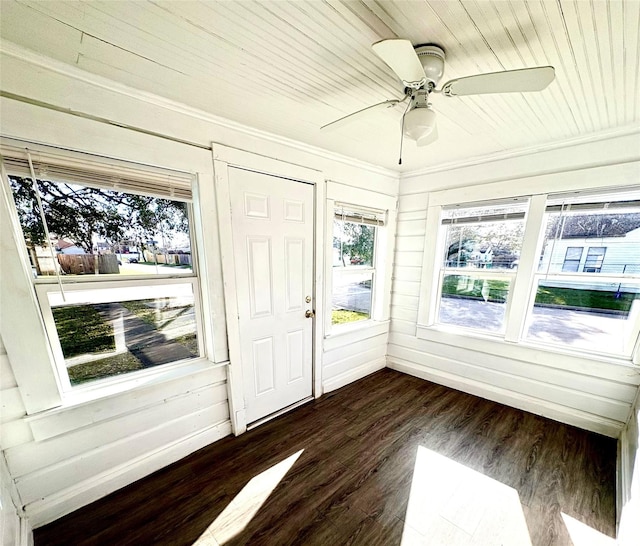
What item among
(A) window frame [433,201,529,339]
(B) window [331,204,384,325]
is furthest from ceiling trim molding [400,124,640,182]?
(B) window [331,204,384,325]

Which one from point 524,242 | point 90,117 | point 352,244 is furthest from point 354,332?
point 90,117

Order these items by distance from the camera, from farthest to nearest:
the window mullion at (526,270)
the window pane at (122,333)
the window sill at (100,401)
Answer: the window mullion at (526,270), the window pane at (122,333), the window sill at (100,401)

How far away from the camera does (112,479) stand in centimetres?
148

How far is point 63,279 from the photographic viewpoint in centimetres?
131

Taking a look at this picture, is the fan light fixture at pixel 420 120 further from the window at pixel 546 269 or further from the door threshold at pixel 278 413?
the door threshold at pixel 278 413

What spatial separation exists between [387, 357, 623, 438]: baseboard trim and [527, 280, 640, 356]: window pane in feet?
1.81

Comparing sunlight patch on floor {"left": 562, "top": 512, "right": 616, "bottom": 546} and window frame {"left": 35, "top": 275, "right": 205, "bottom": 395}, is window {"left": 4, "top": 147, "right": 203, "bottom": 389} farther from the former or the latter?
sunlight patch on floor {"left": 562, "top": 512, "right": 616, "bottom": 546}

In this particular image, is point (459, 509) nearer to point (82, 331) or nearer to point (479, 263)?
point (479, 263)

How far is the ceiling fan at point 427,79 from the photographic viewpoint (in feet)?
2.85

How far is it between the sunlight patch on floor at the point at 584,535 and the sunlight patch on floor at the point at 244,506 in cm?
157

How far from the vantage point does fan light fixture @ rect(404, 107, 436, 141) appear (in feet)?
3.70

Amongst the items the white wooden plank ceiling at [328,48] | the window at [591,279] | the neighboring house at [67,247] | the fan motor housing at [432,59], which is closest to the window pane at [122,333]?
the neighboring house at [67,247]

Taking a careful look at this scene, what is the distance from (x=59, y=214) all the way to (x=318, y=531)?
216 centimetres

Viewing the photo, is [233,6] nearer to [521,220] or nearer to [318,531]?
[318,531]
